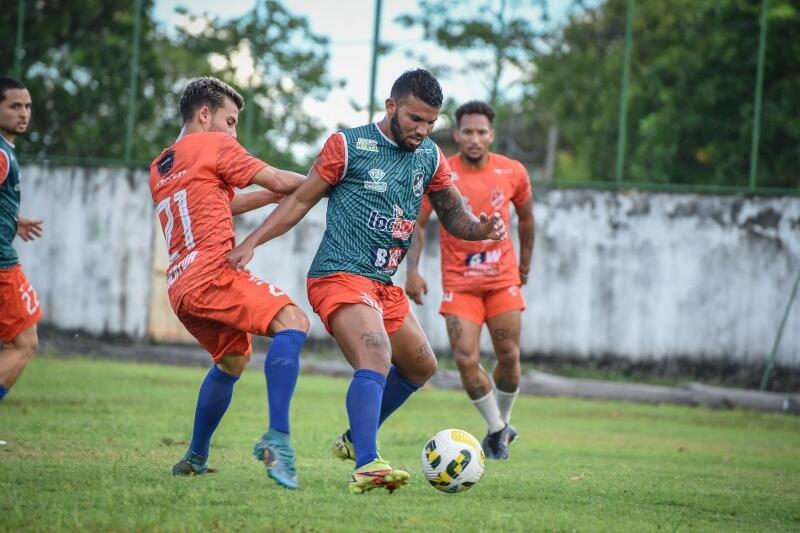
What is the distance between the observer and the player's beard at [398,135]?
6.18 m

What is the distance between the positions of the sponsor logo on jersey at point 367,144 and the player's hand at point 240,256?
85 centimetres

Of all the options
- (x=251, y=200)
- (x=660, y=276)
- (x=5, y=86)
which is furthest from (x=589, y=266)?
(x=251, y=200)

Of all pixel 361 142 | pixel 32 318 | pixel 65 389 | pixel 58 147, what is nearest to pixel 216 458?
pixel 32 318

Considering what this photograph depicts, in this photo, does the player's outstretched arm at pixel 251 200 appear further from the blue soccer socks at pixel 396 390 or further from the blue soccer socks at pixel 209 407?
the blue soccer socks at pixel 396 390

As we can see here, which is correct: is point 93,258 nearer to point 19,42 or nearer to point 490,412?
point 19,42

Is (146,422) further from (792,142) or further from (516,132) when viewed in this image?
(792,142)

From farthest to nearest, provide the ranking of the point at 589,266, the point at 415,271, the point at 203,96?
1. the point at 589,266
2. the point at 415,271
3. the point at 203,96

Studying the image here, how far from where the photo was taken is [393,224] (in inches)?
245

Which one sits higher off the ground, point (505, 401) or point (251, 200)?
point (251, 200)

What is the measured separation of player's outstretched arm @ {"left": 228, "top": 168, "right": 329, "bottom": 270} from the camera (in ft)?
19.2

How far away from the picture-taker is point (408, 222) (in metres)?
6.31

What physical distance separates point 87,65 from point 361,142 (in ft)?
40.5

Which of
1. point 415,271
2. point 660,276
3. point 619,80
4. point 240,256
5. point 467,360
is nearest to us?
point 240,256

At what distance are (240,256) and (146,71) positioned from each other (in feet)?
41.0
